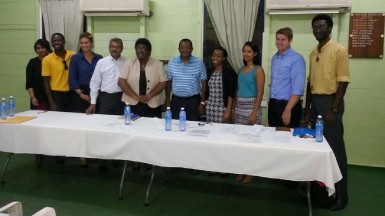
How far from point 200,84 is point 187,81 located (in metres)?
0.20

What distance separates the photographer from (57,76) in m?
4.10

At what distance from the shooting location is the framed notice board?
4039 mm

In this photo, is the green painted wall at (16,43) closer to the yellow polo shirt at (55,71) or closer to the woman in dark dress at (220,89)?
the yellow polo shirt at (55,71)

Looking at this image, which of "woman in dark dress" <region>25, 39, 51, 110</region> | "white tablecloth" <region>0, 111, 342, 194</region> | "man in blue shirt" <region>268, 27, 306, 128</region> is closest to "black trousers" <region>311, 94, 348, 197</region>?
"man in blue shirt" <region>268, 27, 306, 128</region>

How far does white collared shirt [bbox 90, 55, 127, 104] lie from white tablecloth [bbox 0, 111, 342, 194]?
22.9 inches

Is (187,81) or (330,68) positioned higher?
(330,68)

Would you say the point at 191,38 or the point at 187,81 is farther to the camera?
the point at 191,38

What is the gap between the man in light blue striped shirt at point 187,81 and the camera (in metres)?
3.82

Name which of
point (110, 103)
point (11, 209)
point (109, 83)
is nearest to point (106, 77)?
point (109, 83)

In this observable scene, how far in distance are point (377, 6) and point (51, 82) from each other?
368cm

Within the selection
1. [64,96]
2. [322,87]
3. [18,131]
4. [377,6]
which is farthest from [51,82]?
[377,6]

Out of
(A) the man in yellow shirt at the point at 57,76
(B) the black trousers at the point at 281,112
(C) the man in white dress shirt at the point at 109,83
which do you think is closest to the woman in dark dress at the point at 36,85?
(A) the man in yellow shirt at the point at 57,76

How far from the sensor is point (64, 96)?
415 cm

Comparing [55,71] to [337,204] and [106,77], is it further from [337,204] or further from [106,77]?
[337,204]
